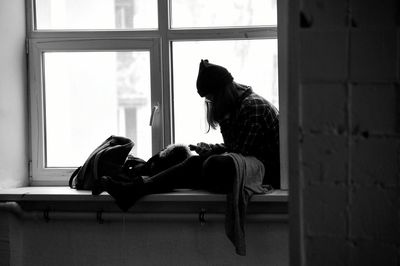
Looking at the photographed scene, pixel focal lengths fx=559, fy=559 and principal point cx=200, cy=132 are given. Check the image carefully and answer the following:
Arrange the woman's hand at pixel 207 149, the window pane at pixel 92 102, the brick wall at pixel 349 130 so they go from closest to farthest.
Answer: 1. the brick wall at pixel 349 130
2. the woman's hand at pixel 207 149
3. the window pane at pixel 92 102

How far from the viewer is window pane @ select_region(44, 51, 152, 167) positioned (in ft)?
8.78

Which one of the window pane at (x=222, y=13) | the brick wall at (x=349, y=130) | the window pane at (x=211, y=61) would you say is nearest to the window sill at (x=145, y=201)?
the window pane at (x=211, y=61)

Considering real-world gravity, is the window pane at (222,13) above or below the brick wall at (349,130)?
above

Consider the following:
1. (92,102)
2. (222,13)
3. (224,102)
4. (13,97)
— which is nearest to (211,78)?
(224,102)

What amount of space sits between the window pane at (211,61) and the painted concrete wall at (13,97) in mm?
742

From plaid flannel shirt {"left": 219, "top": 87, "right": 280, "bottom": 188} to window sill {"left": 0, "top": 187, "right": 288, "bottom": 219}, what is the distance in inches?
5.4

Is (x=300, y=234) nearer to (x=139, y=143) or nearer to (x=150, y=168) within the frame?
(x=150, y=168)

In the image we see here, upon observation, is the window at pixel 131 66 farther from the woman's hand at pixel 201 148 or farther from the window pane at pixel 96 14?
the woman's hand at pixel 201 148

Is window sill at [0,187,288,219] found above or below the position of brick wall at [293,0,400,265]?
below

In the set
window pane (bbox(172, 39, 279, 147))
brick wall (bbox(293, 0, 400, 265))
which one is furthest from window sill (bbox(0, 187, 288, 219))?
brick wall (bbox(293, 0, 400, 265))

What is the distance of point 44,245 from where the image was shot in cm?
252

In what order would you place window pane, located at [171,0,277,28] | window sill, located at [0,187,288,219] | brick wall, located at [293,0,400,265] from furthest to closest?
1. window pane, located at [171,0,277,28]
2. window sill, located at [0,187,288,219]
3. brick wall, located at [293,0,400,265]

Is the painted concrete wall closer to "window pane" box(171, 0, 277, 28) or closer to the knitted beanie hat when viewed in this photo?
"window pane" box(171, 0, 277, 28)

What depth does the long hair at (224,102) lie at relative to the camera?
2.35 m
